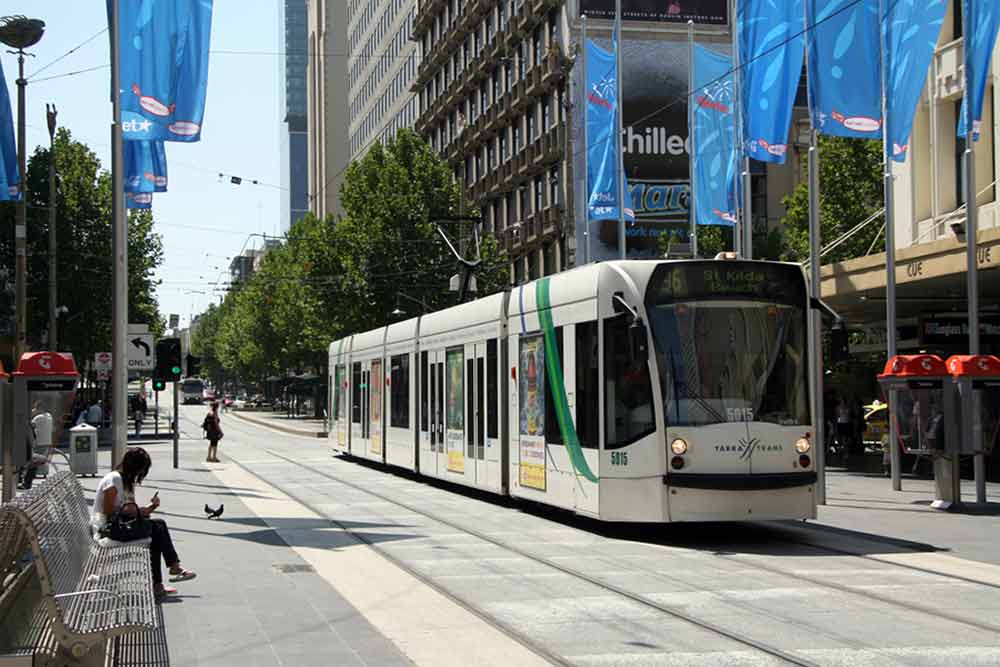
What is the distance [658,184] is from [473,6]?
1994 centimetres

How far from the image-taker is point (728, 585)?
11695 mm

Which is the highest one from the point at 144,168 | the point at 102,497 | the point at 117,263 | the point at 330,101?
the point at 330,101

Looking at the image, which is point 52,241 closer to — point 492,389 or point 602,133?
point 602,133

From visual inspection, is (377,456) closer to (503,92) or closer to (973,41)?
(973,41)

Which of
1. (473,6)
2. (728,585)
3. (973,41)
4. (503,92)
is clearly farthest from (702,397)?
(473,6)

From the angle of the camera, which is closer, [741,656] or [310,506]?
[741,656]

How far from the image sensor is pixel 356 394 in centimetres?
3362

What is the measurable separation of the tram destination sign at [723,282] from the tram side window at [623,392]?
59 centimetres

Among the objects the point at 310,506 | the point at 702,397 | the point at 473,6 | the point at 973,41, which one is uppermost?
the point at 473,6

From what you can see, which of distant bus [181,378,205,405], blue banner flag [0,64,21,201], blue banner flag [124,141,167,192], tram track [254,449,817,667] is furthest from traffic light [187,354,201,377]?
distant bus [181,378,205,405]

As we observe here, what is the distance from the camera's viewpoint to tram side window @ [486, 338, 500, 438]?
20.1m

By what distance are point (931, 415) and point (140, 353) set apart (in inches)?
737

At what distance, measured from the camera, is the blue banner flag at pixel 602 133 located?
113 feet

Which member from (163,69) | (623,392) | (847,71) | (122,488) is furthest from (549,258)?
(122,488)
